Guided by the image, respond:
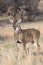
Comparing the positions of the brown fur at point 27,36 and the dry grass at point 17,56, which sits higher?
the brown fur at point 27,36

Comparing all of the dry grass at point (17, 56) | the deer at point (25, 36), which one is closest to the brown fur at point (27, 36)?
the deer at point (25, 36)

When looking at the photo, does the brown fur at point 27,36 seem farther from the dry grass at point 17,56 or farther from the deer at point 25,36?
the dry grass at point 17,56

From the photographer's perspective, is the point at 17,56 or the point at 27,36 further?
the point at 27,36

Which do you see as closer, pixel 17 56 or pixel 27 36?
pixel 17 56

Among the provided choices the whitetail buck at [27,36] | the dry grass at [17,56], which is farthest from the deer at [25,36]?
the dry grass at [17,56]

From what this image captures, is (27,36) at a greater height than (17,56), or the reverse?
(27,36)

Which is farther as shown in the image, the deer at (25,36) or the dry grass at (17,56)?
the deer at (25,36)

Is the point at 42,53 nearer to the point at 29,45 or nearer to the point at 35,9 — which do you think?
the point at 29,45

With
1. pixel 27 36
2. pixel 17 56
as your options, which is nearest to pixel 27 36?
pixel 27 36

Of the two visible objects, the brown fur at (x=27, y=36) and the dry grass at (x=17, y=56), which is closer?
the dry grass at (x=17, y=56)

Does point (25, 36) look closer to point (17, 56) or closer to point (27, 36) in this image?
point (27, 36)

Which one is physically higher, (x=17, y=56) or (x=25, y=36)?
(x=25, y=36)

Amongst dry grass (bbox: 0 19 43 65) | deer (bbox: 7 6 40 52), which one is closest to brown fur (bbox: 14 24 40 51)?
deer (bbox: 7 6 40 52)

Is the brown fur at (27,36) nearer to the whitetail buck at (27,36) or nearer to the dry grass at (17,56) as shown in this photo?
the whitetail buck at (27,36)
